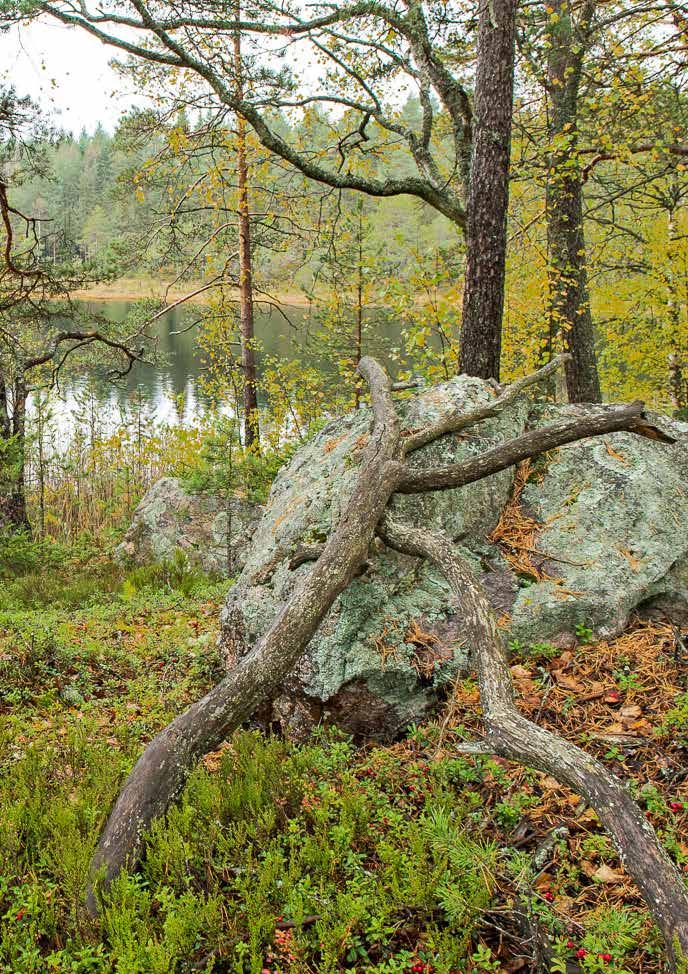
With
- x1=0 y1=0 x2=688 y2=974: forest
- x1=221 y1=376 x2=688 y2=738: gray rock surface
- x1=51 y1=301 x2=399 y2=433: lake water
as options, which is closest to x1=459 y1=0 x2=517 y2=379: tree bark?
x1=0 y1=0 x2=688 y2=974: forest

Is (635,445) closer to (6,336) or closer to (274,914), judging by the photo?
(274,914)

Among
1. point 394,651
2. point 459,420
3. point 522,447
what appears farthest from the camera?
point 459,420

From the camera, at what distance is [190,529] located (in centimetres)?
981

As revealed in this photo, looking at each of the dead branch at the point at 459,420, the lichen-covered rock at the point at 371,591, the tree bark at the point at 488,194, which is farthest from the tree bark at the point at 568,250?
the lichen-covered rock at the point at 371,591

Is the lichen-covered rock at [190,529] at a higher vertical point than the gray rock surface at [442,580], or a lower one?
lower

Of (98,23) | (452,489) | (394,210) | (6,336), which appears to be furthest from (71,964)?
(394,210)

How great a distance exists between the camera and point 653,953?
73.6 inches

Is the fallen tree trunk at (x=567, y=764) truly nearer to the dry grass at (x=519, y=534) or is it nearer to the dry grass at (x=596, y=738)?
the dry grass at (x=596, y=738)

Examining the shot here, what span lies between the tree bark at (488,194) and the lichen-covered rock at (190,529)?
15.6 feet

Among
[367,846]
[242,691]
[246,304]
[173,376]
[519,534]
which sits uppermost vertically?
[246,304]

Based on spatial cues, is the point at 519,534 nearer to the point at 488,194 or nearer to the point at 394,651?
the point at 394,651

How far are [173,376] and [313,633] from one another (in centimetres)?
2605

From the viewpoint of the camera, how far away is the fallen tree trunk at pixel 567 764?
1763 millimetres

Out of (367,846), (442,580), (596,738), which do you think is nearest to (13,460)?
(442,580)
